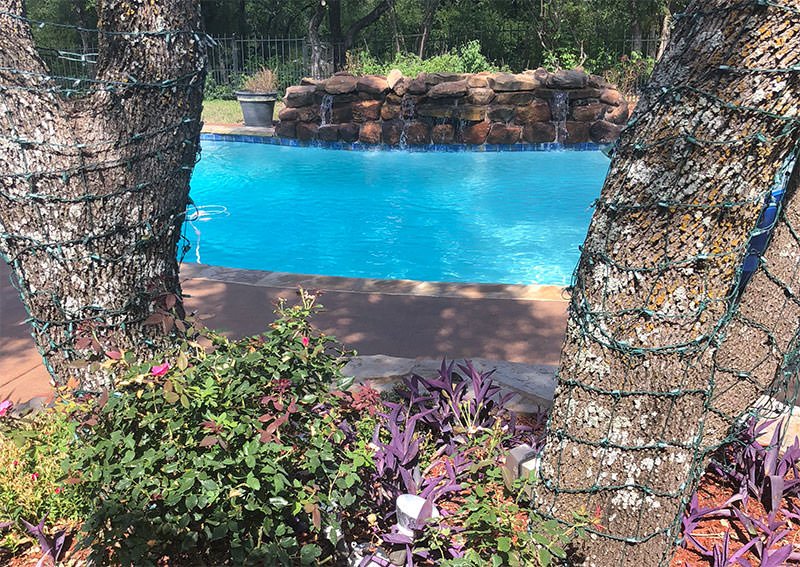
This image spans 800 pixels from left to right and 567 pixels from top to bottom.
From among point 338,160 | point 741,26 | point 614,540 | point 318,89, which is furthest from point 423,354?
point 318,89

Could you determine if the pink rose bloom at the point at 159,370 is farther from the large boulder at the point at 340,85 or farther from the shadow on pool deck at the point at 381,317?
the large boulder at the point at 340,85

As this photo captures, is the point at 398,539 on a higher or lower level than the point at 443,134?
lower

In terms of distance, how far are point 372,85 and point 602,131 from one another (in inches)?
181

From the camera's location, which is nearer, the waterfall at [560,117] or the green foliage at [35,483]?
the green foliage at [35,483]

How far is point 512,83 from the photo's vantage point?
13.2 meters

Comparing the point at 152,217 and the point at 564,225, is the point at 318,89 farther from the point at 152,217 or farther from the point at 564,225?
the point at 152,217

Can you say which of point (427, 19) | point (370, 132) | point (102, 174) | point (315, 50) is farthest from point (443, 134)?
point (102, 174)

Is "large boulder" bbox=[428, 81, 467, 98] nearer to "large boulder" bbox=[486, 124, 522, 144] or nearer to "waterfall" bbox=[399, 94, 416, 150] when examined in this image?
"waterfall" bbox=[399, 94, 416, 150]

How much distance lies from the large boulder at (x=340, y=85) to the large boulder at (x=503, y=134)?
2.83 meters

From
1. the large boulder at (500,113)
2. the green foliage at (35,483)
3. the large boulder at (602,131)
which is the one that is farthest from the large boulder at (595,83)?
the green foliage at (35,483)

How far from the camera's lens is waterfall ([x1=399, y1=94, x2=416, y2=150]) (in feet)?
44.1

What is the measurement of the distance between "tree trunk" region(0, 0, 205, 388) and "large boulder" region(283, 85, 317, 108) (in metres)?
11.7

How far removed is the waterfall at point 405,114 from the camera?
13.4 meters

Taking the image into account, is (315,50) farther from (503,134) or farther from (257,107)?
(503,134)
